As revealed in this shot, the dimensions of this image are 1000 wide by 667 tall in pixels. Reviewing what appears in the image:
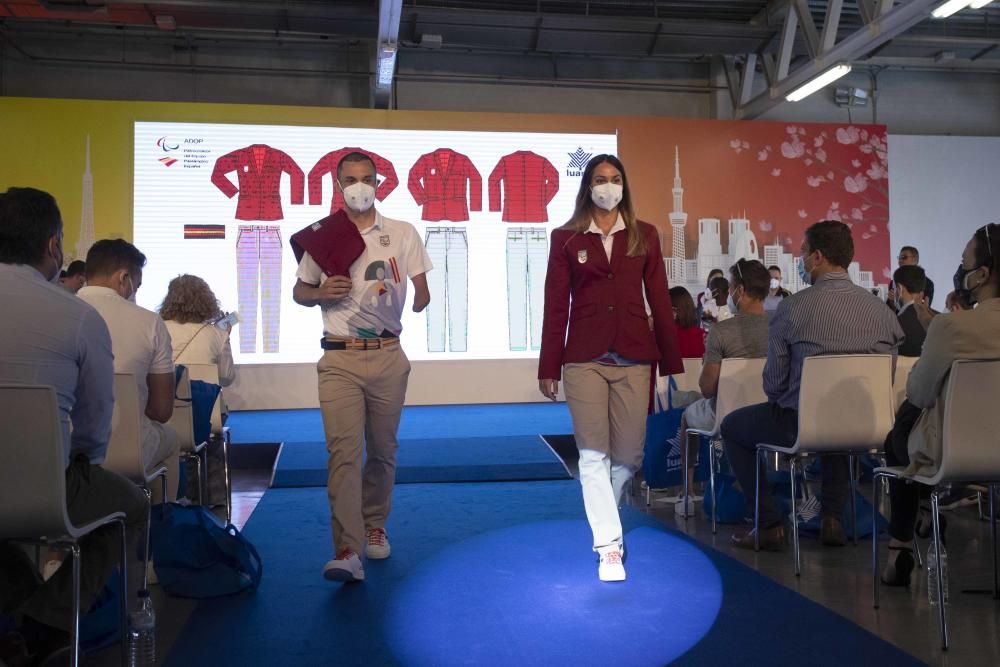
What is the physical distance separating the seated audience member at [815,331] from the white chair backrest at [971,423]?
92 centimetres

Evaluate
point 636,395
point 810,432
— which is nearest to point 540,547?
point 636,395

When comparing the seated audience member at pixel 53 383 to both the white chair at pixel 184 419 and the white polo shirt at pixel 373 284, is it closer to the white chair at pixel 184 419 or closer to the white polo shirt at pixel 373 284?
the white polo shirt at pixel 373 284

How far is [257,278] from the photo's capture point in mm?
9156

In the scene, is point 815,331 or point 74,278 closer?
point 815,331

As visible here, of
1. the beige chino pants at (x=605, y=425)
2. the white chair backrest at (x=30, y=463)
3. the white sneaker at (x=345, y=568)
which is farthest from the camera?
the beige chino pants at (x=605, y=425)

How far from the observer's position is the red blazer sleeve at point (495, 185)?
31.5ft

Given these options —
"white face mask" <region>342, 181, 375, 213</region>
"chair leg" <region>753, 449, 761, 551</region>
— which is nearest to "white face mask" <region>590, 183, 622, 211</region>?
"white face mask" <region>342, 181, 375, 213</region>

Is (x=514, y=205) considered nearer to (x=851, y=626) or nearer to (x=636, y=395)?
(x=636, y=395)

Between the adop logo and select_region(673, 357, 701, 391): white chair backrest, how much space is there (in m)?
6.14

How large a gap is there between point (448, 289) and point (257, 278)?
1.94 meters

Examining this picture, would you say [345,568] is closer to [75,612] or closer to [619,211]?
[75,612]

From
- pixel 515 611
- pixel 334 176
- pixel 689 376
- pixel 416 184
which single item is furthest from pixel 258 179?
pixel 515 611

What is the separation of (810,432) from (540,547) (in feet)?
3.88

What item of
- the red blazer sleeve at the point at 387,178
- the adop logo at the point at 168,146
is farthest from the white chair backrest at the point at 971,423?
the adop logo at the point at 168,146
